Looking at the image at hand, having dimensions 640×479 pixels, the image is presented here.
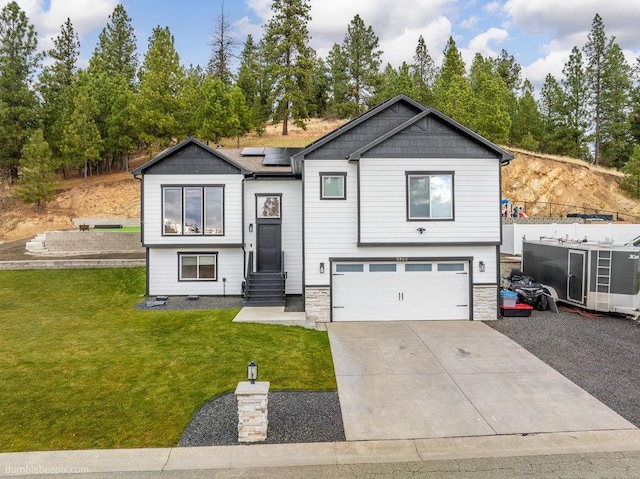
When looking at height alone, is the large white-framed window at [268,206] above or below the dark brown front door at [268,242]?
above

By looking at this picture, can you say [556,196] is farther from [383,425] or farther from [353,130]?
[383,425]

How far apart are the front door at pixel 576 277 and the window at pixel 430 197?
4815 millimetres

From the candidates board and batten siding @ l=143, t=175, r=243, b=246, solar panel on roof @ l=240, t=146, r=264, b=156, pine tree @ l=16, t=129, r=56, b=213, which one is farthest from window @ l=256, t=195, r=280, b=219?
pine tree @ l=16, t=129, r=56, b=213

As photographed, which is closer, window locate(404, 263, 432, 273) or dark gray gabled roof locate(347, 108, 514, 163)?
dark gray gabled roof locate(347, 108, 514, 163)

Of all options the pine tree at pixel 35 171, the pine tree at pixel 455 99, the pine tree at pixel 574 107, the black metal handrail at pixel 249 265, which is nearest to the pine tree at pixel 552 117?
the pine tree at pixel 574 107

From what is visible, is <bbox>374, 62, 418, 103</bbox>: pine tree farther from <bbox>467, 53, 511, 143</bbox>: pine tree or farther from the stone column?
the stone column

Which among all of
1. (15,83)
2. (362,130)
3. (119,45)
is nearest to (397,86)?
(362,130)

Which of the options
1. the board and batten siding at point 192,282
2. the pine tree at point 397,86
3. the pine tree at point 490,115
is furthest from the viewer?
the pine tree at point 397,86

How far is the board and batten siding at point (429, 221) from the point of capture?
12109 millimetres

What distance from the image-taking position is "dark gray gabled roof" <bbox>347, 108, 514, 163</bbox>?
39.6 ft

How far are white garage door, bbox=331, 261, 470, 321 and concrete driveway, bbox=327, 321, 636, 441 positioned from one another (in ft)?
5.24

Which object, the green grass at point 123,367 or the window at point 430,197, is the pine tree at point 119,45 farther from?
the window at point 430,197

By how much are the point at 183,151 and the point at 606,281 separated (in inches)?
610

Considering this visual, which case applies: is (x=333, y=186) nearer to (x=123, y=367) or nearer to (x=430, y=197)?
(x=430, y=197)
